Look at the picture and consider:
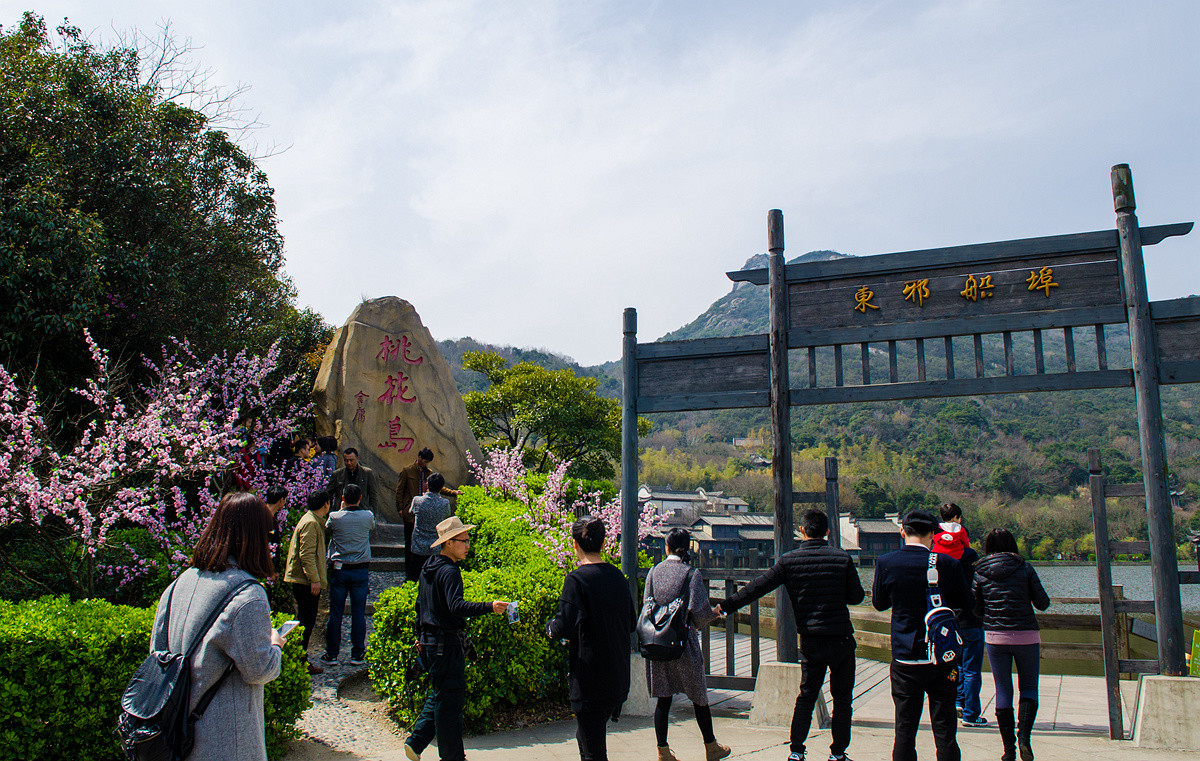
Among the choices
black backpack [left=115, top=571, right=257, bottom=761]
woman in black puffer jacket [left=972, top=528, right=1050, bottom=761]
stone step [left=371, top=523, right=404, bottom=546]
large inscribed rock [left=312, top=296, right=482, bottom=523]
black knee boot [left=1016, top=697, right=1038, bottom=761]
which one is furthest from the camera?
large inscribed rock [left=312, top=296, right=482, bottom=523]

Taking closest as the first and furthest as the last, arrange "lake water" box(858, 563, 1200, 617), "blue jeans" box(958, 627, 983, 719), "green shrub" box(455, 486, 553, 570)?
"blue jeans" box(958, 627, 983, 719) → "green shrub" box(455, 486, 553, 570) → "lake water" box(858, 563, 1200, 617)

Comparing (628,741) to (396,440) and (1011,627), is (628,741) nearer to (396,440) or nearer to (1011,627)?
(1011,627)

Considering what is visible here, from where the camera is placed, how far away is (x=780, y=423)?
552 centimetres

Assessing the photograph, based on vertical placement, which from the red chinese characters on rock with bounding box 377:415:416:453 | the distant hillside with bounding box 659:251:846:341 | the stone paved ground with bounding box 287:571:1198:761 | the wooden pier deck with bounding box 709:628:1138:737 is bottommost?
the wooden pier deck with bounding box 709:628:1138:737

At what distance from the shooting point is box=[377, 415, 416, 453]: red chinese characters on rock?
448 inches

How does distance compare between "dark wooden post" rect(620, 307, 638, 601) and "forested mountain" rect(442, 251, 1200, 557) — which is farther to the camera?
"forested mountain" rect(442, 251, 1200, 557)

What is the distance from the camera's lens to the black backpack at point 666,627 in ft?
13.4

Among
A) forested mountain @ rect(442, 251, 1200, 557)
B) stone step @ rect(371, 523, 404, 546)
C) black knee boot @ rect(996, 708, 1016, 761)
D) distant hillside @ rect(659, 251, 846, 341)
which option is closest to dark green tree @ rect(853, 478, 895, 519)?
forested mountain @ rect(442, 251, 1200, 557)

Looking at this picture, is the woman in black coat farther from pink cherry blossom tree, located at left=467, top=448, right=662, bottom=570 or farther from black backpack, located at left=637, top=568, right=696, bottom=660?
pink cherry blossom tree, located at left=467, top=448, right=662, bottom=570

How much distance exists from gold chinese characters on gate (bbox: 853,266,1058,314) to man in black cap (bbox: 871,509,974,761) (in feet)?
6.85

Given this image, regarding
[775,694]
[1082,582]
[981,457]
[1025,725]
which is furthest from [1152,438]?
[981,457]

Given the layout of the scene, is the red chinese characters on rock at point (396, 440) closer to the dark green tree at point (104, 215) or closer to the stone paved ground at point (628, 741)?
the dark green tree at point (104, 215)

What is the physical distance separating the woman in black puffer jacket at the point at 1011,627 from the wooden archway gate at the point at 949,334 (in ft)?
3.22

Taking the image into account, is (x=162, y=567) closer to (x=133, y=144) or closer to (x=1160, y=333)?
(x=133, y=144)
